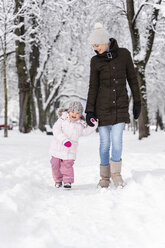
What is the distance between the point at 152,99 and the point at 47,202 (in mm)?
31468

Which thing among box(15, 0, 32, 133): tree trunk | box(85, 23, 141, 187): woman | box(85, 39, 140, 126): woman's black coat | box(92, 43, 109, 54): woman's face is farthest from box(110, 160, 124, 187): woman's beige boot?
box(15, 0, 32, 133): tree trunk

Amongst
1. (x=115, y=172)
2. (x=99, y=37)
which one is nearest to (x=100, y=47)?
(x=99, y=37)

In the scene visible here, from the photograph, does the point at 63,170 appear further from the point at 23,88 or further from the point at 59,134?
the point at 23,88

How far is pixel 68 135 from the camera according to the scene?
438 centimetres

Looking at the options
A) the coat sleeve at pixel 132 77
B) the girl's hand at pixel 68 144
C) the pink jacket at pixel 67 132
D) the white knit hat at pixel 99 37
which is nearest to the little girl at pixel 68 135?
the pink jacket at pixel 67 132

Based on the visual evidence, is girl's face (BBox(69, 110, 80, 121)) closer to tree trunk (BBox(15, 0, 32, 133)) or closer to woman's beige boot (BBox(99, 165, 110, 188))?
woman's beige boot (BBox(99, 165, 110, 188))

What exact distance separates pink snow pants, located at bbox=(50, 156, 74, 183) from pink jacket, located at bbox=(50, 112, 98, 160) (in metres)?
0.09

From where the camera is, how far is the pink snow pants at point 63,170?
14.4 ft

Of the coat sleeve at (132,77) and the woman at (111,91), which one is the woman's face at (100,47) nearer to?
the woman at (111,91)

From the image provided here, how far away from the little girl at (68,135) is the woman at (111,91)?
0.31m

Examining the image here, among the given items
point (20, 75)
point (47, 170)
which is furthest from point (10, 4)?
point (47, 170)

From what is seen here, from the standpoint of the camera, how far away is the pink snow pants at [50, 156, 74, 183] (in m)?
4.38

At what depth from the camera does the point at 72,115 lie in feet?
14.2

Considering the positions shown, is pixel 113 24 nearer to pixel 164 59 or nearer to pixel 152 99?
pixel 164 59
